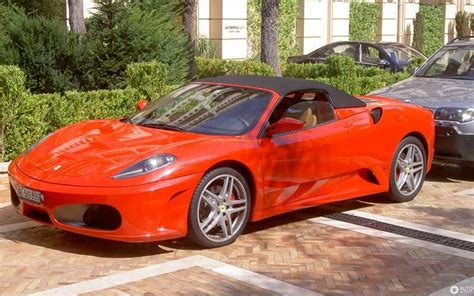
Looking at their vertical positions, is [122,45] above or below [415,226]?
above

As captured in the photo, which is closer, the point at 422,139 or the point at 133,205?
the point at 133,205

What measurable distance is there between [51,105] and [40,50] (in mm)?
2015

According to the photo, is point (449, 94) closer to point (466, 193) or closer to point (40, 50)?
point (466, 193)

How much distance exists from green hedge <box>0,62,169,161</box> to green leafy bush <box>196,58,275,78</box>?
9.78 feet

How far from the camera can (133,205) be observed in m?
5.90

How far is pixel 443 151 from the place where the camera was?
9562 millimetres

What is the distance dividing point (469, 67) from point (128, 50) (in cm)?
539

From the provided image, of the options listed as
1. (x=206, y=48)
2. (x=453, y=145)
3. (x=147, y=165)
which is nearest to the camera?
(x=147, y=165)

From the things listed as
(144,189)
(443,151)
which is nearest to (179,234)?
(144,189)

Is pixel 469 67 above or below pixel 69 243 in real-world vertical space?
above

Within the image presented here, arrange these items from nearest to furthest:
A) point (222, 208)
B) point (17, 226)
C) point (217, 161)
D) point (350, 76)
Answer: point (217, 161) → point (222, 208) → point (17, 226) → point (350, 76)

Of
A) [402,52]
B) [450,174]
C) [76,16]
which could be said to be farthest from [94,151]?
[402,52]

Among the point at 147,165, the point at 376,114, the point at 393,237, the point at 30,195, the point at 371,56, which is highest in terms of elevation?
the point at 376,114

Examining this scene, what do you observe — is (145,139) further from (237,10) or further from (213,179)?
(237,10)
